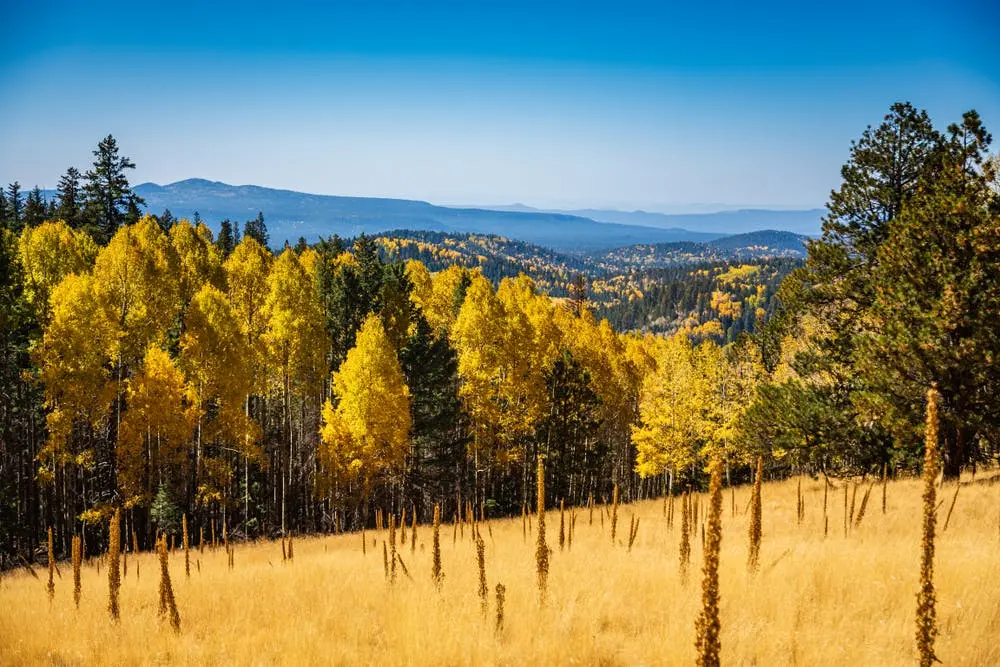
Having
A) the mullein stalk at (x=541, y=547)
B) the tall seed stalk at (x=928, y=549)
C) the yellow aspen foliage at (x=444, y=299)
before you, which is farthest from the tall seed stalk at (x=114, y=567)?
the yellow aspen foliage at (x=444, y=299)

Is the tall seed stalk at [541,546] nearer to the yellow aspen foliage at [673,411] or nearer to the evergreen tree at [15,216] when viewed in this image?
the yellow aspen foliage at [673,411]

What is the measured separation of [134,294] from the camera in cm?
2692

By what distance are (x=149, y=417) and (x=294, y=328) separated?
21.4 feet

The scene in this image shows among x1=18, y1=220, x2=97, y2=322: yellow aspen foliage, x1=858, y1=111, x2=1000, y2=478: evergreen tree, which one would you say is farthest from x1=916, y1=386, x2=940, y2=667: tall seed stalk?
x1=18, y1=220, x2=97, y2=322: yellow aspen foliage

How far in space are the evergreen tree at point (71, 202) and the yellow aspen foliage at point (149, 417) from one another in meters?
37.7

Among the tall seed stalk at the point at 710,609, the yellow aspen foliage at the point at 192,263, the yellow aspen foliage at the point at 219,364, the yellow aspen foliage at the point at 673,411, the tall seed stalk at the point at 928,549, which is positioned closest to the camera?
the tall seed stalk at the point at 710,609

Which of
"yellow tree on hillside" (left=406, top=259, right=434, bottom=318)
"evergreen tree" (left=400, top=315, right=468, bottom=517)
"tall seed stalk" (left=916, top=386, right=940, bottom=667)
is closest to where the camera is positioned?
"tall seed stalk" (left=916, top=386, right=940, bottom=667)

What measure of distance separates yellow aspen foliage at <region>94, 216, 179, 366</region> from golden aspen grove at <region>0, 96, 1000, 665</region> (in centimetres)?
13

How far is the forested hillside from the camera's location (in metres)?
15.8

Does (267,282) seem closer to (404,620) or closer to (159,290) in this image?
(159,290)

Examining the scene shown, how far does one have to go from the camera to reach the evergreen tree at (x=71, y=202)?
5403cm

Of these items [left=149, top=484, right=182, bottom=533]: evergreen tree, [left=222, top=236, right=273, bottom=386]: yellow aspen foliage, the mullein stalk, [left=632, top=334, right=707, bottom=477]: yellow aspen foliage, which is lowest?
[left=149, top=484, right=182, bottom=533]: evergreen tree

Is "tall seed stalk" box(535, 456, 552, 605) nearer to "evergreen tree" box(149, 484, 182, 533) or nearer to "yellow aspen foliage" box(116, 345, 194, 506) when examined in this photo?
"yellow aspen foliage" box(116, 345, 194, 506)

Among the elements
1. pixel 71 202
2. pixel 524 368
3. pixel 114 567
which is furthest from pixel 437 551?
pixel 71 202
